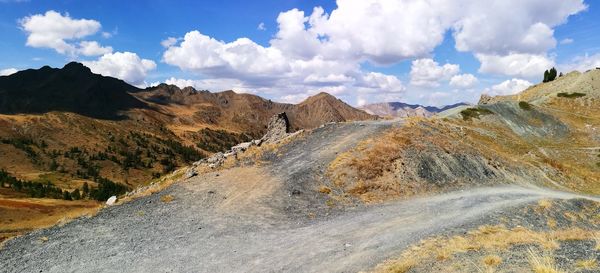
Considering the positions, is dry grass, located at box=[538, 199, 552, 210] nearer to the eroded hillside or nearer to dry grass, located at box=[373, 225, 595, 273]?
the eroded hillside

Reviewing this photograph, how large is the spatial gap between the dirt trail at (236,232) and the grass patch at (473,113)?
43.0m

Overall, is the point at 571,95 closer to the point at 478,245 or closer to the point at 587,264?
the point at 478,245

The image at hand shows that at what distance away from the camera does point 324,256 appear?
1773 cm

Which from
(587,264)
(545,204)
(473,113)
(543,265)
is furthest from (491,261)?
(473,113)

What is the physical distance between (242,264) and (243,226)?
5.82m

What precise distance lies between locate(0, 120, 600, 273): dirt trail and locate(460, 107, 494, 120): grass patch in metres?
43.0

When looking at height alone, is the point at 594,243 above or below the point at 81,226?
above

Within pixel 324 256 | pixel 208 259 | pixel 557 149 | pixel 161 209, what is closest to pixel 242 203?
pixel 161 209

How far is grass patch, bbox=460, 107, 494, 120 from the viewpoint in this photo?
72919mm

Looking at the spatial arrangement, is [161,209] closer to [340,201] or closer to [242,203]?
[242,203]

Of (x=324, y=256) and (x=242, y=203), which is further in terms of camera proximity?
(x=242, y=203)

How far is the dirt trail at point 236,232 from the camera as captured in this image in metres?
17.8

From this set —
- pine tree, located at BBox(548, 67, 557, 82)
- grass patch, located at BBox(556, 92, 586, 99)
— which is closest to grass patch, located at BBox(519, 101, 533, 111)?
grass patch, located at BBox(556, 92, 586, 99)

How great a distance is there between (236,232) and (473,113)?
2493 inches
